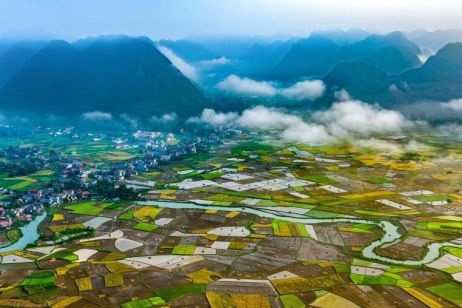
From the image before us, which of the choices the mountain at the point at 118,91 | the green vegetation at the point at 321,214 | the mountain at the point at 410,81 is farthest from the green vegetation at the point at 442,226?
the mountain at the point at 118,91

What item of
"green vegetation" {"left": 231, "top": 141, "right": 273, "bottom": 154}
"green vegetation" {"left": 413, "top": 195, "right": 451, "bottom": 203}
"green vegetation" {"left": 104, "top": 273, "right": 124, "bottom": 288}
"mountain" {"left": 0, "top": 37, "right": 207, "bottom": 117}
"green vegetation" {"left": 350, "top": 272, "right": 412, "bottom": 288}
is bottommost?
"green vegetation" {"left": 413, "top": 195, "right": 451, "bottom": 203}

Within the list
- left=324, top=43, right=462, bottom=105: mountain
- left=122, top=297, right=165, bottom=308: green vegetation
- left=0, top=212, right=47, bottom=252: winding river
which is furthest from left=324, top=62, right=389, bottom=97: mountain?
left=122, top=297, right=165, bottom=308: green vegetation

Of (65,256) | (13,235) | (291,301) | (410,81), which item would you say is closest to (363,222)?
(291,301)

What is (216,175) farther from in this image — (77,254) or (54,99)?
(54,99)

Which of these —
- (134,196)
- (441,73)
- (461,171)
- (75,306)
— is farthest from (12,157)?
(441,73)

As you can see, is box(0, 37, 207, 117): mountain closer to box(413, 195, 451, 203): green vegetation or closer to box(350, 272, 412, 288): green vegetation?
box(413, 195, 451, 203): green vegetation

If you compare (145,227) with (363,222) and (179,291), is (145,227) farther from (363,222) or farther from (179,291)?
(363,222)

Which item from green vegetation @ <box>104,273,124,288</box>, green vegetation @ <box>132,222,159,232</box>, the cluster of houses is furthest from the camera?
the cluster of houses
